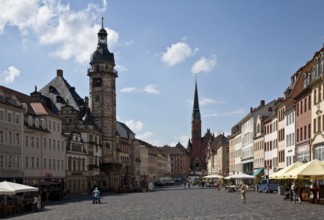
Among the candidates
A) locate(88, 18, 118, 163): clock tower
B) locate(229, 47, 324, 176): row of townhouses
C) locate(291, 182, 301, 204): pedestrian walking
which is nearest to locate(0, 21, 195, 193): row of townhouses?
locate(88, 18, 118, 163): clock tower

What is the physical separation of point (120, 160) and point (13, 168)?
64934 millimetres

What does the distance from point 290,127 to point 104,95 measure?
50326mm

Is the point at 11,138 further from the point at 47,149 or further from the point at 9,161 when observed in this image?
the point at 47,149

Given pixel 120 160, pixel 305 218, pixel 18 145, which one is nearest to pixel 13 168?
pixel 18 145

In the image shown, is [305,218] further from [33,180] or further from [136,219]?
[33,180]

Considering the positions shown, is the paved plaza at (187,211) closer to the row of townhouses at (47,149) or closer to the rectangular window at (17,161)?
the row of townhouses at (47,149)

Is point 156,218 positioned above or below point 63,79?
below

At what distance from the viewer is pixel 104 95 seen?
11619cm

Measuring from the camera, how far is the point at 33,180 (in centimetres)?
7212

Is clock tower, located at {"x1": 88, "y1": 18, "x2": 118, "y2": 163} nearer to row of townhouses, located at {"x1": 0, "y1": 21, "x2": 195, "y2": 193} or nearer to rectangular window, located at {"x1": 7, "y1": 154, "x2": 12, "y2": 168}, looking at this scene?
row of townhouses, located at {"x1": 0, "y1": 21, "x2": 195, "y2": 193}

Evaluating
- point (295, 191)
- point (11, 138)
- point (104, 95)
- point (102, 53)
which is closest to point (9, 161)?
point (11, 138)

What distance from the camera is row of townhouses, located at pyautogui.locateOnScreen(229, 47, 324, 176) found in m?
57.5

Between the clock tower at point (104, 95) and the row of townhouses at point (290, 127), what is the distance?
26.7 metres

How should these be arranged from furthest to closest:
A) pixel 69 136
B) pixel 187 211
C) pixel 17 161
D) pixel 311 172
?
pixel 69 136 → pixel 17 161 → pixel 311 172 → pixel 187 211
